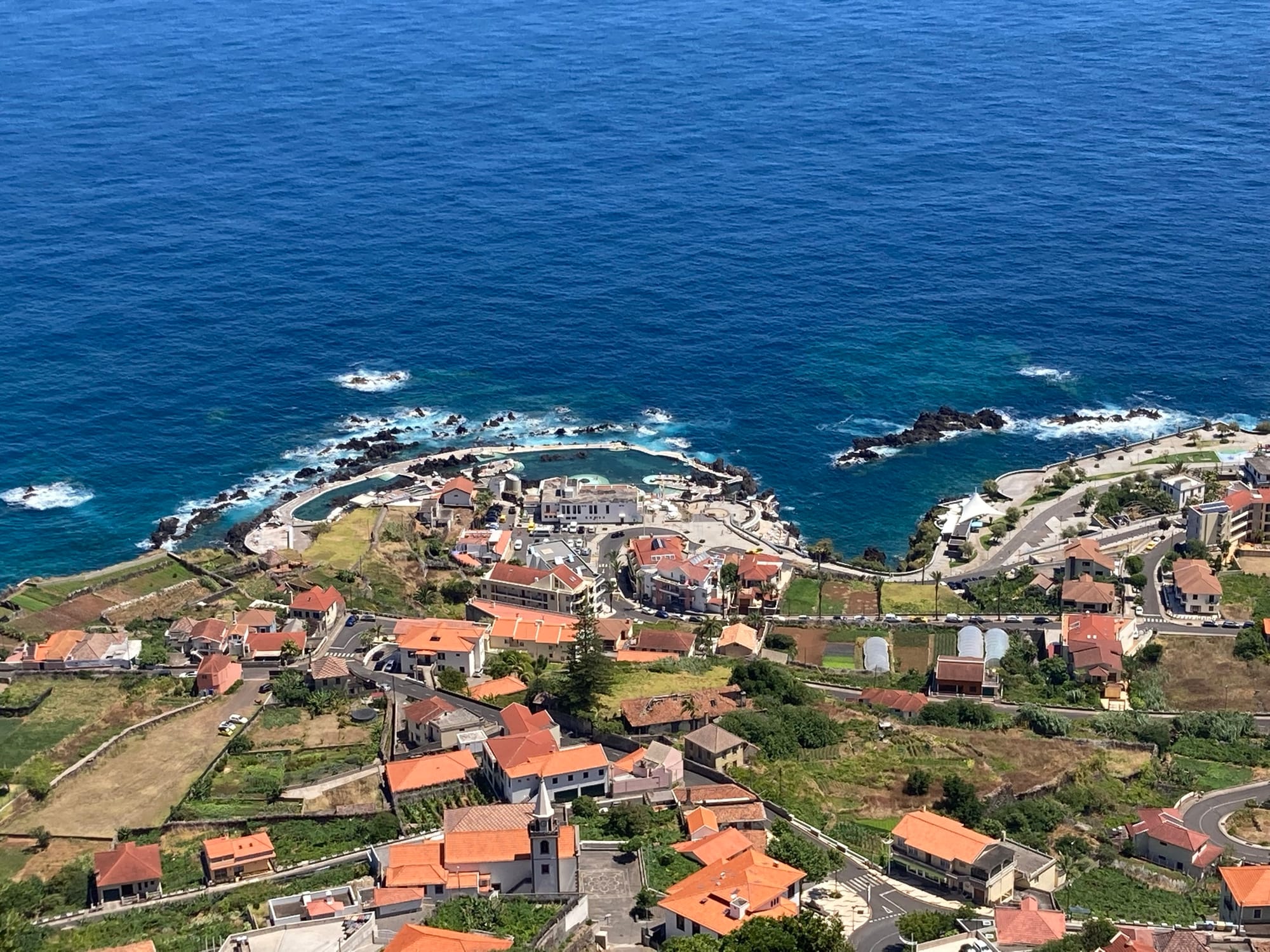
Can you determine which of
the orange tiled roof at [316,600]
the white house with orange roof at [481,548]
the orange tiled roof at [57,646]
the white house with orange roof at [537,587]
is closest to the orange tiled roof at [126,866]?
the orange tiled roof at [57,646]

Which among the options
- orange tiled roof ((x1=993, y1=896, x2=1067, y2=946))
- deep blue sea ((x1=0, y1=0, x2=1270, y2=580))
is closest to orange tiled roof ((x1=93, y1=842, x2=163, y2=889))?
orange tiled roof ((x1=993, y1=896, x2=1067, y2=946))

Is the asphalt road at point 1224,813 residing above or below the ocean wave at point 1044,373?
below

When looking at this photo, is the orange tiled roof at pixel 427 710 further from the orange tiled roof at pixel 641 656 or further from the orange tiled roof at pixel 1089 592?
the orange tiled roof at pixel 1089 592

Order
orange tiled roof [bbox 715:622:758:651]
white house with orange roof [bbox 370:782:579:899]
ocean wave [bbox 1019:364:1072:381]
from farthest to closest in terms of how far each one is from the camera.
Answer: ocean wave [bbox 1019:364:1072:381], orange tiled roof [bbox 715:622:758:651], white house with orange roof [bbox 370:782:579:899]

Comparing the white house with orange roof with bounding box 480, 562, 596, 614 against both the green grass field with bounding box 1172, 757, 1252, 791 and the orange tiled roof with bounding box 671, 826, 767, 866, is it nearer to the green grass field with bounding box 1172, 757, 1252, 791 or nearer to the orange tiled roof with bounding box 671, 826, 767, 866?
the orange tiled roof with bounding box 671, 826, 767, 866

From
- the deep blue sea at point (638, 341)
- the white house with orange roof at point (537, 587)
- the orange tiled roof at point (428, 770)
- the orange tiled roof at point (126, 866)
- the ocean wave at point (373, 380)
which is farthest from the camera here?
the ocean wave at point (373, 380)

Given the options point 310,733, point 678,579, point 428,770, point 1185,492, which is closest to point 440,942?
point 428,770

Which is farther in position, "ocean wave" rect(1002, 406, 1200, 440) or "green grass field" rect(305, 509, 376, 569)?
"ocean wave" rect(1002, 406, 1200, 440)
